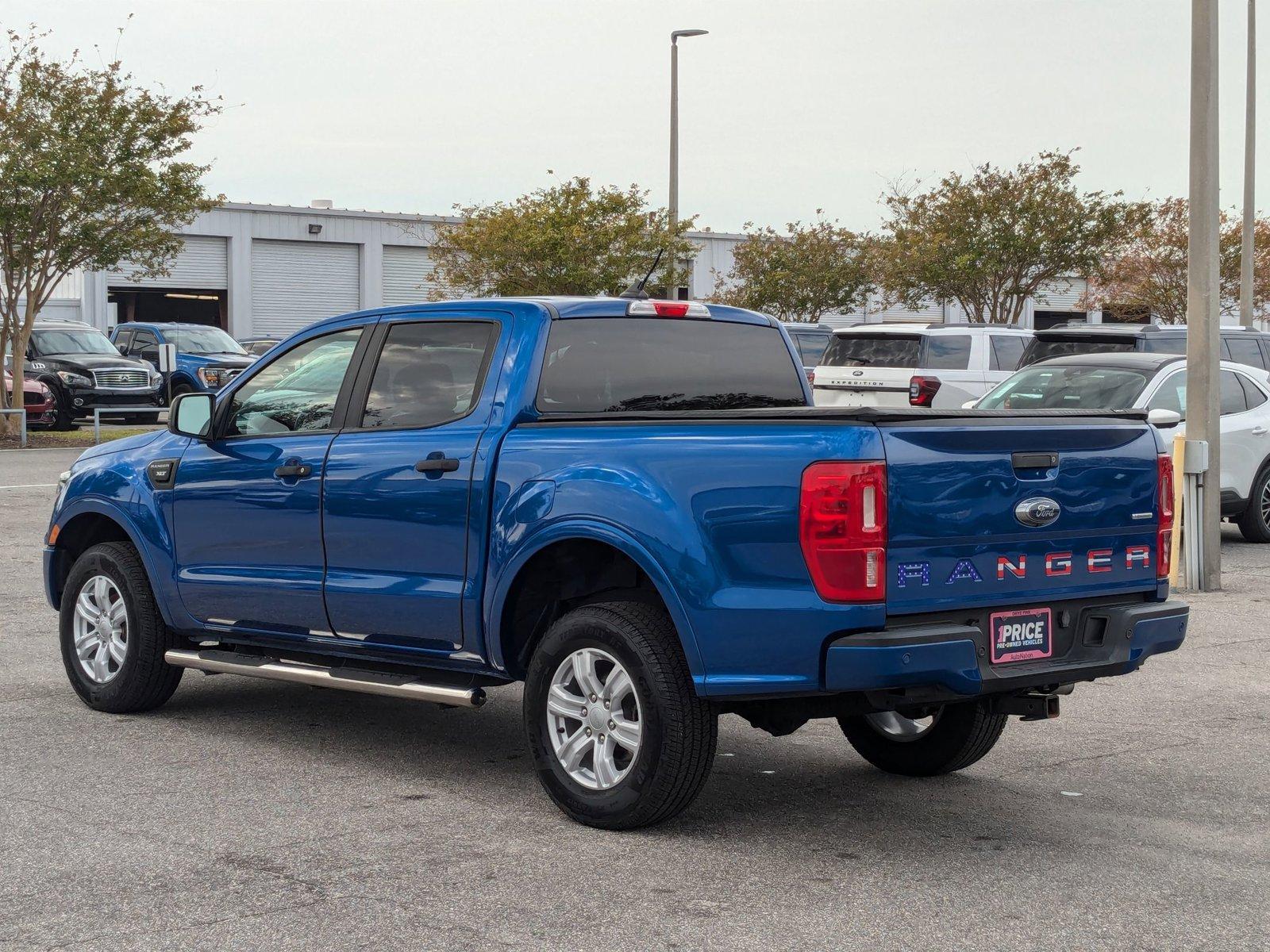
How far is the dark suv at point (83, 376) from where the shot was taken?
1174 inches

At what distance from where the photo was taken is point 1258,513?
15.4 meters

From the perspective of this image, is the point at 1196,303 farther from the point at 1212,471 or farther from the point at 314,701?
the point at 314,701

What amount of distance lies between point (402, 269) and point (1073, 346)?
42.5 meters

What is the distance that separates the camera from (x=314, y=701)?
820 centimetres

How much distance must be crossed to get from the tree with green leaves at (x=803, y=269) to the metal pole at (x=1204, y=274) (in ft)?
117

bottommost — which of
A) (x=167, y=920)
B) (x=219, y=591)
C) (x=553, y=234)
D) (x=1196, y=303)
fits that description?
(x=167, y=920)

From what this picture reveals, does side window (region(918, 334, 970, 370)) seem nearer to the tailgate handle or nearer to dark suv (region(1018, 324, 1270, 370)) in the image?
dark suv (region(1018, 324, 1270, 370))

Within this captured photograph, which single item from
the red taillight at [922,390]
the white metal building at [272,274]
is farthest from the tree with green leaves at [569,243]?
the white metal building at [272,274]

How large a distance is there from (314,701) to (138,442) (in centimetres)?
152

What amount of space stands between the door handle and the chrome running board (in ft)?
2.69

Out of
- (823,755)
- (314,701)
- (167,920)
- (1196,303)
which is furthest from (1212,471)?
(167,920)

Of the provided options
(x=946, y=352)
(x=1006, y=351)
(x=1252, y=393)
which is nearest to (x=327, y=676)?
(x=1252, y=393)

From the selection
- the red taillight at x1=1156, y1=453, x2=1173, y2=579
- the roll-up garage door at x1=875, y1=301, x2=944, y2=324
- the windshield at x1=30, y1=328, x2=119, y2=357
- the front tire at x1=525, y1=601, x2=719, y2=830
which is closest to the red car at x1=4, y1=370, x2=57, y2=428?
the windshield at x1=30, y1=328, x2=119, y2=357

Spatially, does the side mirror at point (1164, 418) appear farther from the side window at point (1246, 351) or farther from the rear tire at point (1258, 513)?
the side window at point (1246, 351)
